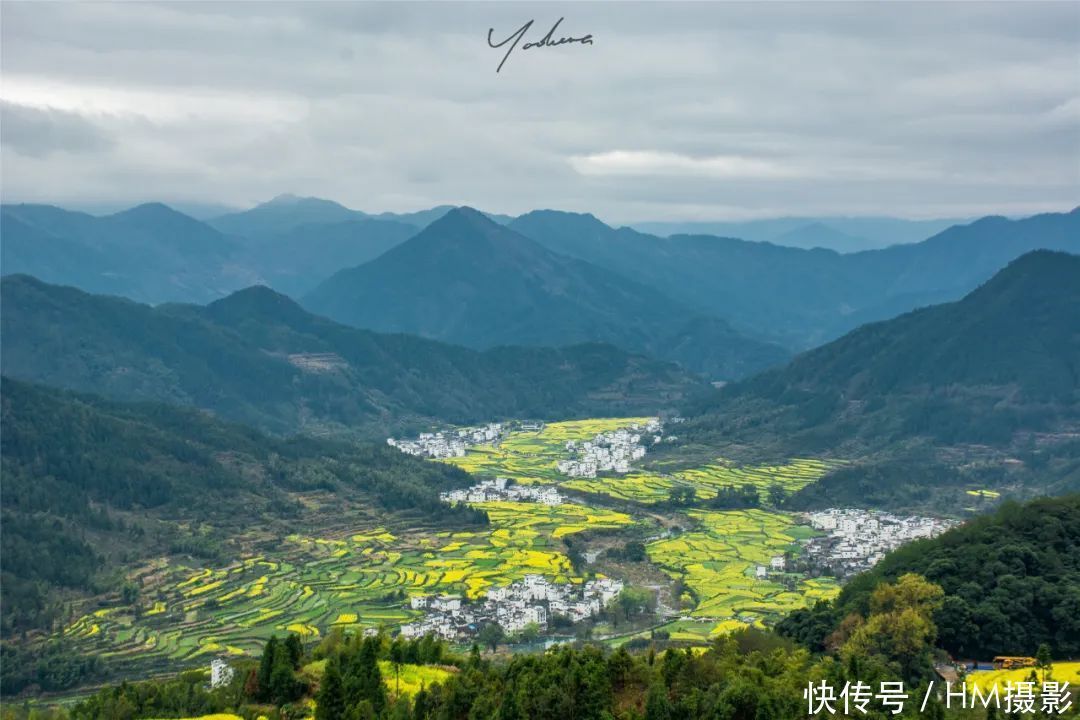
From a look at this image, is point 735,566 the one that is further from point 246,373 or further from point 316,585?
point 246,373

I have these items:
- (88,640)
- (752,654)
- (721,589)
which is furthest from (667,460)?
(752,654)

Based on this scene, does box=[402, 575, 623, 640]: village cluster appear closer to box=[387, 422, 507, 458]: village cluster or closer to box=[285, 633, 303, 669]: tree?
box=[285, 633, 303, 669]: tree

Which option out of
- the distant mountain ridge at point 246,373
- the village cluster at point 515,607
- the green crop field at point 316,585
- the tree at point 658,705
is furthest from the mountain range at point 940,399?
the tree at point 658,705

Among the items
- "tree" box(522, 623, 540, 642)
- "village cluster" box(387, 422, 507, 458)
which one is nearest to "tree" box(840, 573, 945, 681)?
"tree" box(522, 623, 540, 642)

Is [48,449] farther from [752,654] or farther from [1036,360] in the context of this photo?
[1036,360]

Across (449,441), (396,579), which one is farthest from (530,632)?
(449,441)

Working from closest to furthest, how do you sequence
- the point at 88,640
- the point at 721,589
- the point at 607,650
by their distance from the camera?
the point at 607,650 < the point at 88,640 < the point at 721,589
